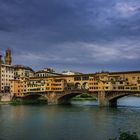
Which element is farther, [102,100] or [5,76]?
[5,76]

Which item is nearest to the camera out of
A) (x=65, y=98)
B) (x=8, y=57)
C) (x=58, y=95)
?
(x=58, y=95)

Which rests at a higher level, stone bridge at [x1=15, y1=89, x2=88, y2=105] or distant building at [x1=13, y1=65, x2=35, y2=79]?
distant building at [x1=13, y1=65, x2=35, y2=79]

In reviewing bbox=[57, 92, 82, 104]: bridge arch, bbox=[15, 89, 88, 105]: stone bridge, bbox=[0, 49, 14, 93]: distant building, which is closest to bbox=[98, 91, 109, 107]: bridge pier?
bbox=[15, 89, 88, 105]: stone bridge

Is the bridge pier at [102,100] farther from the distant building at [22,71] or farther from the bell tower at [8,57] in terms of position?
the bell tower at [8,57]

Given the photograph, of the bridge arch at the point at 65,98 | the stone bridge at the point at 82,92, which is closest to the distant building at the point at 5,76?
the stone bridge at the point at 82,92

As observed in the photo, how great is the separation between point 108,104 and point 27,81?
1064 inches

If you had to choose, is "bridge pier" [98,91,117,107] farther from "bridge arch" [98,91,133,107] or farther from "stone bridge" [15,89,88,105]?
"stone bridge" [15,89,88,105]

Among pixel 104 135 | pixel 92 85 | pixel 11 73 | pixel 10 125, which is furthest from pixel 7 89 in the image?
pixel 104 135

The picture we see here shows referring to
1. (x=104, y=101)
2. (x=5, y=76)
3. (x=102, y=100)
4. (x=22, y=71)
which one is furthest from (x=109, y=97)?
(x=22, y=71)

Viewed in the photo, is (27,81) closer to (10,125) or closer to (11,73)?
(11,73)

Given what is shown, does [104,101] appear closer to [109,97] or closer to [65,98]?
[109,97]

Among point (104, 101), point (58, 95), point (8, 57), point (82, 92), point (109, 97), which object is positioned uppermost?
point (8, 57)

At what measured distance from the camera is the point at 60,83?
9075 centimetres

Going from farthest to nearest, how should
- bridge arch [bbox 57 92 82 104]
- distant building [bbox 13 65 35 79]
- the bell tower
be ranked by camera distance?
the bell tower, distant building [bbox 13 65 35 79], bridge arch [bbox 57 92 82 104]
